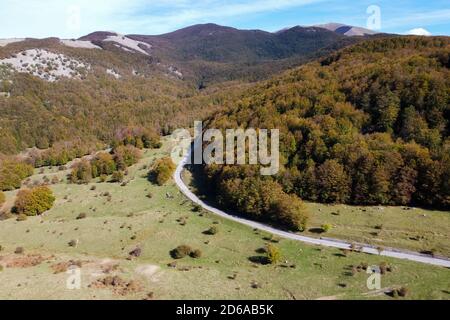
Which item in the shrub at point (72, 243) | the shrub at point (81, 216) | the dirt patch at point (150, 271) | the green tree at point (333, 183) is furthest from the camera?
the shrub at point (81, 216)

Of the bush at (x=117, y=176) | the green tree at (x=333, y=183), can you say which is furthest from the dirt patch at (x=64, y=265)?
the bush at (x=117, y=176)

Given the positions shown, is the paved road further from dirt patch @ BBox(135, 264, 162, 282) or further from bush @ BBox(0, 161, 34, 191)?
bush @ BBox(0, 161, 34, 191)

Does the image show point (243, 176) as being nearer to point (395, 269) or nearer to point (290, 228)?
point (290, 228)

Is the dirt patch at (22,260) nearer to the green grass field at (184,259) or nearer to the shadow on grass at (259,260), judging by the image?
the green grass field at (184,259)

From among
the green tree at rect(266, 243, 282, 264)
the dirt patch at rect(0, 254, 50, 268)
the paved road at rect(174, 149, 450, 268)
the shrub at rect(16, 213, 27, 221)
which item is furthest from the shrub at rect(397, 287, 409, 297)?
the shrub at rect(16, 213, 27, 221)
